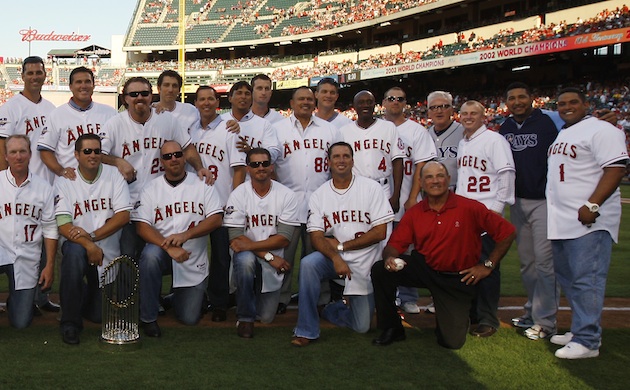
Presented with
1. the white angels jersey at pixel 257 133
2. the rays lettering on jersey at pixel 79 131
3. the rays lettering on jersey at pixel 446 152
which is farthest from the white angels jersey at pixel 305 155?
the rays lettering on jersey at pixel 79 131

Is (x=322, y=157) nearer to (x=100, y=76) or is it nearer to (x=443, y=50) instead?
(x=443, y=50)

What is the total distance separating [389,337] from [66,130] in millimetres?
3560

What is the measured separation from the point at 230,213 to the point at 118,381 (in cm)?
192

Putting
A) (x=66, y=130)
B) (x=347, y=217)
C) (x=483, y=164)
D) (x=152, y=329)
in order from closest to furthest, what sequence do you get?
(x=152, y=329)
(x=347, y=217)
(x=483, y=164)
(x=66, y=130)

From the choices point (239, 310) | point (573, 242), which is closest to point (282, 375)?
point (239, 310)

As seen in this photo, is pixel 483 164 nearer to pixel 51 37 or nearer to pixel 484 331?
pixel 484 331

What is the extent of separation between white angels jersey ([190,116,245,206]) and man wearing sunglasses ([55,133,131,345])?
1042 mm

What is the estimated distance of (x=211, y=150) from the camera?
6.30m

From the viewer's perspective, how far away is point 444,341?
5016 mm

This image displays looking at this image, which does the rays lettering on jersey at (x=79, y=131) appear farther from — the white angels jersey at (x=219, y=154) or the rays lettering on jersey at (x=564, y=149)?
the rays lettering on jersey at (x=564, y=149)

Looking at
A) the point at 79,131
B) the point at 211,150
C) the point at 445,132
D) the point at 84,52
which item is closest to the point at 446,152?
the point at 445,132

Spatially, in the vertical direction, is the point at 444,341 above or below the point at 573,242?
below

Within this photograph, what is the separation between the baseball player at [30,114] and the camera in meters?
6.26

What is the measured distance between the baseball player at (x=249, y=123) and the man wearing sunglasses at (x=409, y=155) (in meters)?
1.26
